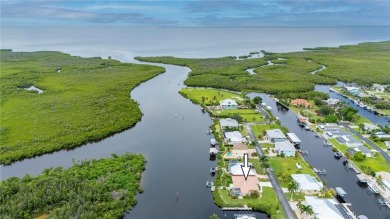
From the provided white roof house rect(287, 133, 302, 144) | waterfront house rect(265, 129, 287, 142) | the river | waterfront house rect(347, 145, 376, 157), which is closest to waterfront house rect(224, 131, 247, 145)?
waterfront house rect(265, 129, 287, 142)

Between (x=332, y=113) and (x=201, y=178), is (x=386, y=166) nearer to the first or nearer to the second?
(x=332, y=113)

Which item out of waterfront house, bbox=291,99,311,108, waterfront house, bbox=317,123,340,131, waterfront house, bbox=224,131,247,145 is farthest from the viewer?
waterfront house, bbox=291,99,311,108

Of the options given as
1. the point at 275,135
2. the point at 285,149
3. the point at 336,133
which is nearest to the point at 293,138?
the point at 275,135

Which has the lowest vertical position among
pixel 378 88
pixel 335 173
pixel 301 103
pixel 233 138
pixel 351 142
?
pixel 335 173

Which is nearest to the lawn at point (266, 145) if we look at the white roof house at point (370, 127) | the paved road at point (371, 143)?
the paved road at point (371, 143)

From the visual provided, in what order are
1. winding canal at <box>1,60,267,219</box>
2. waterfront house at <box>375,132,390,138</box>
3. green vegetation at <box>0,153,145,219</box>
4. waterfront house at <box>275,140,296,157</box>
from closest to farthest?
green vegetation at <box>0,153,145,219</box>, winding canal at <box>1,60,267,219</box>, waterfront house at <box>275,140,296,157</box>, waterfront house at <box>375,132,390,138</box>

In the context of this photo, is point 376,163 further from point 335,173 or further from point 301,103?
point 301,103

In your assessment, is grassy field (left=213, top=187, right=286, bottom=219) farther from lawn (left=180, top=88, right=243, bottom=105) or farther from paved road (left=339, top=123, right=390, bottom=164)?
lawn (left=180, top=88, right=243, bottom=105)

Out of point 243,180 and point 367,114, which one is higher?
point 367,114
